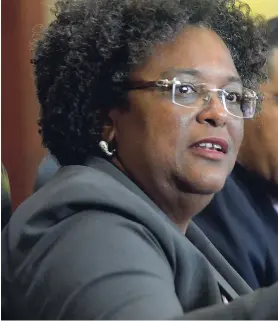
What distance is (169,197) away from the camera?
78 cm

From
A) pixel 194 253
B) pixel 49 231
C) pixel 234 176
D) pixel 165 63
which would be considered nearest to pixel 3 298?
pixel 49 231

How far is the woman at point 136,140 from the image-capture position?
59cm

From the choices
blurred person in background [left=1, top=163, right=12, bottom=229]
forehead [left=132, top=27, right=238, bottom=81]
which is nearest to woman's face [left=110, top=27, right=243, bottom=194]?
forehead [left=132, top=27, right=238, bottom=81]

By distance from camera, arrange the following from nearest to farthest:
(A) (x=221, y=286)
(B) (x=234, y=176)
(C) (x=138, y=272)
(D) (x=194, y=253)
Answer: (C) (x=138, y=272) < (D) (x=194, y=253) < (A) (x=221, y=286) < (B) (x=234, y=176)

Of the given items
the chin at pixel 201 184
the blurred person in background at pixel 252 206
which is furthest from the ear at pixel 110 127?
the blurred person in background at pixel 252 206

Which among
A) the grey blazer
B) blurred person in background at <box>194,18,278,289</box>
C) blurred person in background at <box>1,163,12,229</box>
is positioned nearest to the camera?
the grey blazer

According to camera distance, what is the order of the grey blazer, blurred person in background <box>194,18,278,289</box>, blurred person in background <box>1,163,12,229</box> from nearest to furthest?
the grey blazer, blurred person in background <box>1,163,12,229</box>, blurred person in background <box>194,18,278,289</box>

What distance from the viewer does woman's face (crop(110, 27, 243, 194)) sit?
75cm

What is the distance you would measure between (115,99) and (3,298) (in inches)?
11.8

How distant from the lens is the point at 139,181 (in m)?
0.77

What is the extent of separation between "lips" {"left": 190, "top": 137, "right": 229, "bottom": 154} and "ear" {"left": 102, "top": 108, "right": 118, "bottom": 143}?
115mm

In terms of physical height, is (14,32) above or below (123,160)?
above

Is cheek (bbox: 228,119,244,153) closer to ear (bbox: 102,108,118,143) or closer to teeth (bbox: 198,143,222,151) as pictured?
teeth (bbox: 198,143,222,151)

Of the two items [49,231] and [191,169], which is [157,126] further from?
[49,231]
